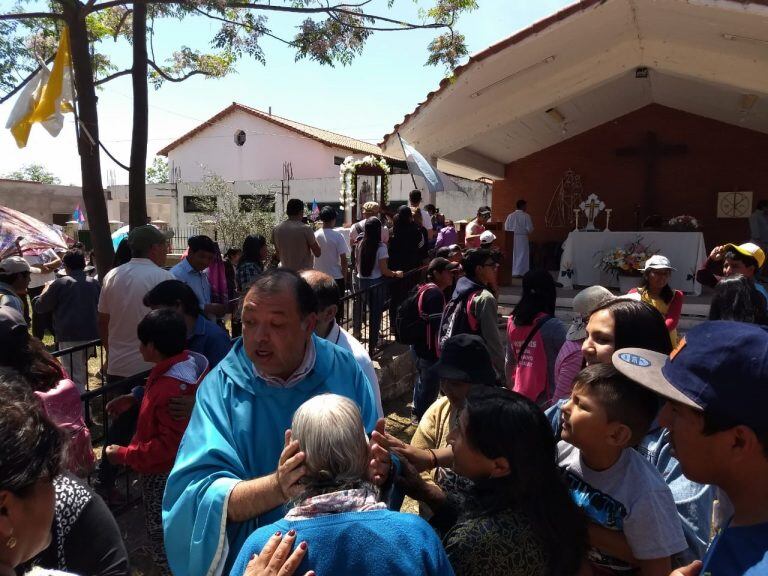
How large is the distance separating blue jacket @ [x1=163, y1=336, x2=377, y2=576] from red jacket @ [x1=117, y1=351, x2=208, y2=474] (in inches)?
32.6

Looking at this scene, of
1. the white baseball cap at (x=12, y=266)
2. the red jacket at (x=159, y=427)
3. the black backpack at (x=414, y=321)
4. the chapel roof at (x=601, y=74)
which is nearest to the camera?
the red jacket at (x=159, y=427)

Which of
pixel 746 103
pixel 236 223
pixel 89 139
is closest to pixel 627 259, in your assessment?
pixel 746 103

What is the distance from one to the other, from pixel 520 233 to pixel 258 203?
Result: 43.7ft

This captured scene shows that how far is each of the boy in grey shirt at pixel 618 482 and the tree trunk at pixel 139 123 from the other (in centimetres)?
645

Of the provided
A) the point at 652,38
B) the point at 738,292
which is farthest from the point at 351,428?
the point at 652,38

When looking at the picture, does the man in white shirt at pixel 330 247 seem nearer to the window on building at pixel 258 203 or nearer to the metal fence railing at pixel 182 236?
the window on building at pixel 258 203

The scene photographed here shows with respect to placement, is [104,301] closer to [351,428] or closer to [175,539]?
[175,539]

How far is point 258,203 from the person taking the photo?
936 inches

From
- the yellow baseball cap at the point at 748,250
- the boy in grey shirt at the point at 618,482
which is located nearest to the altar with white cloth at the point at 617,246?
the yellow baseball cap at the point at 748,250

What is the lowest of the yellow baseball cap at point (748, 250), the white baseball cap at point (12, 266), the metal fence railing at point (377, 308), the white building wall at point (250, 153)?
Answer: the metal fence railing at point (377, 308)

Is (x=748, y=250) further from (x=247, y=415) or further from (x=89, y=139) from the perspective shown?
(x=89, y=139)

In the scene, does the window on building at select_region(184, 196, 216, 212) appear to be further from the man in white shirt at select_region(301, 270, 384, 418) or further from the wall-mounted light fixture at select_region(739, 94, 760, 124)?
the man in white shirt at select_region(301, 270, 384, 418)

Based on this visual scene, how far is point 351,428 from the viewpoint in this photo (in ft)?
5.17

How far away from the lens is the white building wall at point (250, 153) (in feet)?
112
